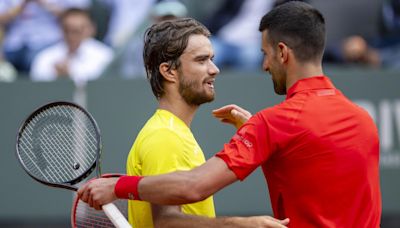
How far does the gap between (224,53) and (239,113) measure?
4.32 m

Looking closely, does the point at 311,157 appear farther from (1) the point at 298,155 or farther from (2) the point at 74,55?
(2) the point at 74,55

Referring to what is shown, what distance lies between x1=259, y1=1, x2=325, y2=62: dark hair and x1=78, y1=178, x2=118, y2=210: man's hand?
103cm

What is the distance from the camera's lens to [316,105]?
4.48 meters

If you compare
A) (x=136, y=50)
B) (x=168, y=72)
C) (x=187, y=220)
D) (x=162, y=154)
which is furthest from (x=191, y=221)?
(x=136, y=50)

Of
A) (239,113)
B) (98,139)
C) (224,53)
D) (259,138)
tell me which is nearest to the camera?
(259,138)

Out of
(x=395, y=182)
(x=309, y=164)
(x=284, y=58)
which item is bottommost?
(x=395, y=182)

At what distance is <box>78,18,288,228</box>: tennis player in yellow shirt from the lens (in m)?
4.54

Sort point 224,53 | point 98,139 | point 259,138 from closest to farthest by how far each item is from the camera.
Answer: point 259,138 < point 98,139 < point 224,53

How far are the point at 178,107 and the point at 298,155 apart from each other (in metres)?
0.77

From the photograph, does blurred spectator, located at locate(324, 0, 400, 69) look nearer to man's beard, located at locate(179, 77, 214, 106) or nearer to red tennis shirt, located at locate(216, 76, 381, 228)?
man's beard, located at locate(179, 77, 214, 106)

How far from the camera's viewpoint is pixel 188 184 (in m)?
4.29

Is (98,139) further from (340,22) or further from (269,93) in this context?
(340,22)

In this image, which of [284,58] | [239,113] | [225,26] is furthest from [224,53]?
[284,58]

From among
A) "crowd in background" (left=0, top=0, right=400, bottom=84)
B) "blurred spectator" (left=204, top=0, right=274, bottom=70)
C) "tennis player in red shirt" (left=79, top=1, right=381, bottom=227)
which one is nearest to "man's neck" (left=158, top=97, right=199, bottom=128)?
"tennis player in red shirt" (left=79, top=1, right=381, bottom=227)
